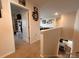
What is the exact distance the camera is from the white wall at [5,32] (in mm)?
2464

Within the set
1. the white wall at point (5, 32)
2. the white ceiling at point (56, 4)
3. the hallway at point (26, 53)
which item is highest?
the white ceiling at point (56, 4)

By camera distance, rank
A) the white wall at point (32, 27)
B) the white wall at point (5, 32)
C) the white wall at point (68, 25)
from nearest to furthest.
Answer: the white wall at point (5, 32), the white wall at point (32, 27), the white wall at point (68, 25)

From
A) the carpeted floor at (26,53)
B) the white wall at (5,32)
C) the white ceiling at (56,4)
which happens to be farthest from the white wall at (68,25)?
the white wall at (5,32)

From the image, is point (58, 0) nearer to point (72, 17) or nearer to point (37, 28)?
point (37, 28)

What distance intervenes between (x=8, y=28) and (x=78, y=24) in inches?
142

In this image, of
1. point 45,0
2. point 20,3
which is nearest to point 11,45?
point 20,3

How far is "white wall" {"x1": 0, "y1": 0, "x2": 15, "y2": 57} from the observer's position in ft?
8.08

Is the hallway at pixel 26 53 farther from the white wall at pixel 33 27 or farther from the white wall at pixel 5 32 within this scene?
the white wall at pixel 33 27

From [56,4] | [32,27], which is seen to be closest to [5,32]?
[32,27]

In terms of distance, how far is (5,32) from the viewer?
8.45 feet

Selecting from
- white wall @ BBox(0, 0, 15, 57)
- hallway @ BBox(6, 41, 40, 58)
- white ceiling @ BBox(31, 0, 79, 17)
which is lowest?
hallway @ BBox(6, 41, 40, 58)

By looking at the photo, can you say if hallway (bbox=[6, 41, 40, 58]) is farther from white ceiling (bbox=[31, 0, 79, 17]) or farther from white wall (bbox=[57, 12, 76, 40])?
white wall (bbox=[57, 12, 76, 40])

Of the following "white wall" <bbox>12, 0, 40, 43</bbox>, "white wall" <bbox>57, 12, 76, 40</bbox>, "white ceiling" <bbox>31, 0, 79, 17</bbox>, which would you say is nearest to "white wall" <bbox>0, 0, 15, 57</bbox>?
"white wall" <bbox>12, 0, 40, 43</bbox>

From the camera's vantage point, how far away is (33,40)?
4.45 m
